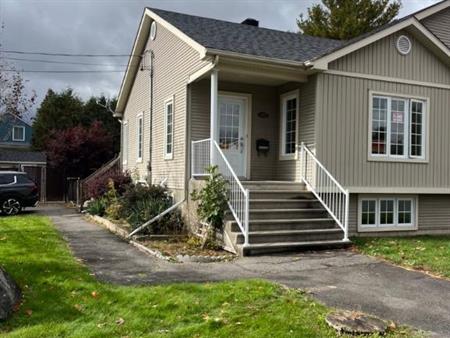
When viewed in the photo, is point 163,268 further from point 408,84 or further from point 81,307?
point 408,84

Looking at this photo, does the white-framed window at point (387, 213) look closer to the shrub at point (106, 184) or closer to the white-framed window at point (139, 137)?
the shrub at point (106, 184)

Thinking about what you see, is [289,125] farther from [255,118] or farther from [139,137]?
[139,137]

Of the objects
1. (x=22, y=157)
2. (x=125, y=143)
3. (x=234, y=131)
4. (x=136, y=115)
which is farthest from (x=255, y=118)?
(x=22, y=157)

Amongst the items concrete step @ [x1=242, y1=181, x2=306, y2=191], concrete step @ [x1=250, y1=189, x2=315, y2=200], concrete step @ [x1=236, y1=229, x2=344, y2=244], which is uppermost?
concrete step @ [x1=242, y1=181, x2=306, y2=191]

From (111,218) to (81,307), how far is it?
885 centimetres

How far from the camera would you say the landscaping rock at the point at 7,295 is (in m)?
4.96

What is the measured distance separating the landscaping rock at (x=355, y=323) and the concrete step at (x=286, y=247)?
11.8 ft

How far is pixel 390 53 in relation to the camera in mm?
11711

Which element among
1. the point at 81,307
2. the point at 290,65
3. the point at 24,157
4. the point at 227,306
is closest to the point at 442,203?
the point at 290,65

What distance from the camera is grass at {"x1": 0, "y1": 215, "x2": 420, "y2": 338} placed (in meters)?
4.65

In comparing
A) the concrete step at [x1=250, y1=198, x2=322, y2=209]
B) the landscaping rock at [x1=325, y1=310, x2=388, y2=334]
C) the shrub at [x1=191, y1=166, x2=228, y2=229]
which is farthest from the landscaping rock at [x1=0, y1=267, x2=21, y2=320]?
the concrete step at [x1=250, y1=198, x2=322, y2=209]

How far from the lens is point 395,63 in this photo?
463 inches

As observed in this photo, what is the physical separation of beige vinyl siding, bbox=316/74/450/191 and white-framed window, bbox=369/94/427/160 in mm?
164

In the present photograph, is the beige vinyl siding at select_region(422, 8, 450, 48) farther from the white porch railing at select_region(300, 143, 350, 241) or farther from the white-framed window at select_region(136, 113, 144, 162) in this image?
the white-framed window at select_region(136, 113, 144, 162)
